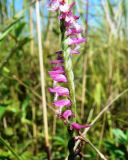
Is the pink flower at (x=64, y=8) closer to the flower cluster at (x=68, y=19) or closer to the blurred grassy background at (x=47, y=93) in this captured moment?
the flower cluster at (x=68, y=19)

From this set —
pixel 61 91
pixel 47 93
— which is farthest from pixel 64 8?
pixel 47 93

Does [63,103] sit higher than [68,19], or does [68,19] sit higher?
[68,19]

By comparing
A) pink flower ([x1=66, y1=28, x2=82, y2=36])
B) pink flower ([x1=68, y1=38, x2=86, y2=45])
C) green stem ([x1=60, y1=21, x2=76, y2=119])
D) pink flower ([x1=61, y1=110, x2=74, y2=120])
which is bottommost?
pink flower ([x1=61, y1=110, x2=74, y2=120])

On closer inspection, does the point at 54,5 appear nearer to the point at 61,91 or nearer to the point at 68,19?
the point at 68,19

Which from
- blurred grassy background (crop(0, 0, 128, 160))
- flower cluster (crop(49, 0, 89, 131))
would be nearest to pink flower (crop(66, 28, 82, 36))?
flower cluster (crop(49, 0, 89, 131))

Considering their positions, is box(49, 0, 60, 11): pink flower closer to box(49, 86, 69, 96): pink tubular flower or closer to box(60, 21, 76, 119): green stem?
box(60, 21, 76, 119): green stem

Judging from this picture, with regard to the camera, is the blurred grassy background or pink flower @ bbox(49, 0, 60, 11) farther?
the blurred grassy background

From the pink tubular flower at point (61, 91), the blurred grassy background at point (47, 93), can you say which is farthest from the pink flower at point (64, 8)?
the blurred grassy background at point (47, 93)

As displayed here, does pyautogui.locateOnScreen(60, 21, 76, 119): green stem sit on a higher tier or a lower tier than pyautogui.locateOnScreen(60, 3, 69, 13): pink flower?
lower
